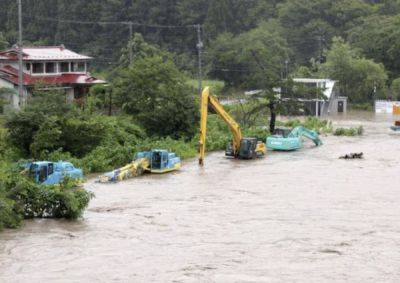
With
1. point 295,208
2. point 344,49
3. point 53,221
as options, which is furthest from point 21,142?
point 344,49

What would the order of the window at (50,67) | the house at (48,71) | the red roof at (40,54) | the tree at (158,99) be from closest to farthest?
the tree at (158,99) → the house at (48,71) → the red roof at (40,54) → the window at (50,67)

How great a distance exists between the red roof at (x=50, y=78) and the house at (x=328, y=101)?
67.5 ft

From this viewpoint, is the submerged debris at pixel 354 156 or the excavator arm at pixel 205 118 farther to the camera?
the submerged debris at pixel 354 156

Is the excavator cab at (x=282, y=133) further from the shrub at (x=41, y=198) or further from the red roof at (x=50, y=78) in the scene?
the shrub at (x=41, y=198)

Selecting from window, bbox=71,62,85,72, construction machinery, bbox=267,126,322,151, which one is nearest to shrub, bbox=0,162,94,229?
construction machinery, bbox=267,126,322,151

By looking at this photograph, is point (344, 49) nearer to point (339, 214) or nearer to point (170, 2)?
point (170, 2)

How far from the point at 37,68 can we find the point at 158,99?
13349 mm

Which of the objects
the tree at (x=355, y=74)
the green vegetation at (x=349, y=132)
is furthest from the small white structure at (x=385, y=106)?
the green vegetation at (x=349, y=132)

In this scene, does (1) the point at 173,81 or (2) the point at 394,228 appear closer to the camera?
(2) the point at 394,228

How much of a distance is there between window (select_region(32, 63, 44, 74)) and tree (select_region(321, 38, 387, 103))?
34.9 m

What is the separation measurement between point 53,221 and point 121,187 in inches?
253

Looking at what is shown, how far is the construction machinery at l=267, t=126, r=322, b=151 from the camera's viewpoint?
42219 millimetres

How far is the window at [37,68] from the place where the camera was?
51812 mm

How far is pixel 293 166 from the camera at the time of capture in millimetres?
36344
